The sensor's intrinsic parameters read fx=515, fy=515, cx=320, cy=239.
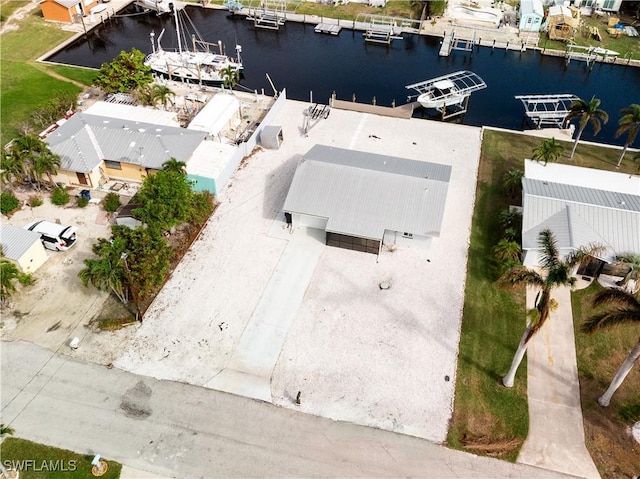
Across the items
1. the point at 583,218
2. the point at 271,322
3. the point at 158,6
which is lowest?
the point at 271,322

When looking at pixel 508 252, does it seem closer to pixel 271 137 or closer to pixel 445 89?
pixel 271 137

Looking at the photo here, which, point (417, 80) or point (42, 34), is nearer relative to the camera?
point (417, 80)

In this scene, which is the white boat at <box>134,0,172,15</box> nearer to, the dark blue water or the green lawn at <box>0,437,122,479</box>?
the dark blue water

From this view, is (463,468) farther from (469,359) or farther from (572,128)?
(572,128)

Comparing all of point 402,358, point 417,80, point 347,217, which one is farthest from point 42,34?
point 402,358

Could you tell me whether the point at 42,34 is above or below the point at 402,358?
above

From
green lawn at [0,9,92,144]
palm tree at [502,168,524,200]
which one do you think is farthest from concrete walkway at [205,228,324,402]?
green lawn at [0,9,92,144]

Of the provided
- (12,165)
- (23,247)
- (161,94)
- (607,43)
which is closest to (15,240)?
(23,247)
